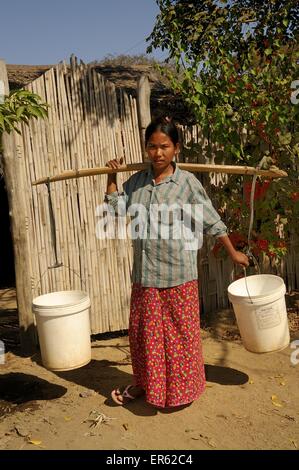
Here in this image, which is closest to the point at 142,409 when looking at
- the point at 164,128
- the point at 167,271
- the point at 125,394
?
the point at 125,394

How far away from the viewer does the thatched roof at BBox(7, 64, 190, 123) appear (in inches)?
230

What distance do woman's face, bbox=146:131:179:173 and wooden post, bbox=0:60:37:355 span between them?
4.86 ft

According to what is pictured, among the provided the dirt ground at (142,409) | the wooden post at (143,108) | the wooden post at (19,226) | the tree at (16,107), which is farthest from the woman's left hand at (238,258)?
the wooden post at (19,226)

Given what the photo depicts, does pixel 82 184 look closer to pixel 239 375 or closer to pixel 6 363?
pixel 6 363

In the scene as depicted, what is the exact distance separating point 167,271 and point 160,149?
74 centimetres

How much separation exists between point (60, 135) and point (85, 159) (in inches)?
11.1

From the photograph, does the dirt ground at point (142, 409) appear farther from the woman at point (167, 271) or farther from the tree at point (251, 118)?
the tree at point (251, 118)

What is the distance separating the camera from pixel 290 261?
5395 millimetres

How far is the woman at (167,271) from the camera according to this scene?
3135 mm

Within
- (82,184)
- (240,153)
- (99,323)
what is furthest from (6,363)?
(240,153)

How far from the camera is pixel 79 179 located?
4.34 metres

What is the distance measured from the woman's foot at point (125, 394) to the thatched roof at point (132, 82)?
107 inches

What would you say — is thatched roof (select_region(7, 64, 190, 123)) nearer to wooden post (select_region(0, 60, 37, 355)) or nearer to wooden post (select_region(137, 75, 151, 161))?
wooden post (select_region(137, 75, 151, 161))

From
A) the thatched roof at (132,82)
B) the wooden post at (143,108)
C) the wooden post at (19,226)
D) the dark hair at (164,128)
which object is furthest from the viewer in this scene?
the thatched roof at (132,82)
